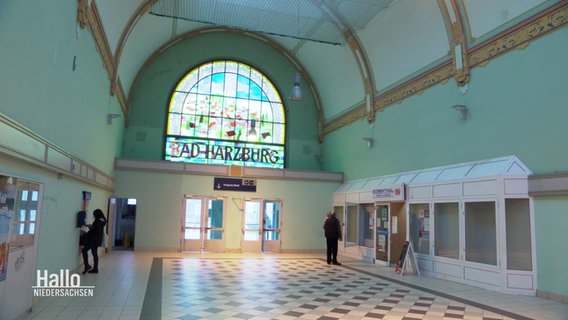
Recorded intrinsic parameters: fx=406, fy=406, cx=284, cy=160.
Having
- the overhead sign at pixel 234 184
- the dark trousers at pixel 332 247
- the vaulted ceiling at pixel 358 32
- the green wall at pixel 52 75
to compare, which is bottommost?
the dark trousers at pixel 332 247

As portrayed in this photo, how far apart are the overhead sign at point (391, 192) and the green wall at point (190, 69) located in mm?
5445

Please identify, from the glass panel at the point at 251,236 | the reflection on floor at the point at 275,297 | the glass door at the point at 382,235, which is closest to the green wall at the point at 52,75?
the reflection on floor at the point at 275,297

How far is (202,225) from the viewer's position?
1402 centimetres

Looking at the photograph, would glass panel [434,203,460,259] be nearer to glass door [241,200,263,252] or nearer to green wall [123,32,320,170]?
glass door [241,200,263,252]

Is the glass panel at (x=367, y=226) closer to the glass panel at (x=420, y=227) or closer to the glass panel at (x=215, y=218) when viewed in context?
the glass panel at (x=420, y=227)

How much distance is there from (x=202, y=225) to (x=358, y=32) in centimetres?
821

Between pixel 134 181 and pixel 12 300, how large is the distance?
921cm

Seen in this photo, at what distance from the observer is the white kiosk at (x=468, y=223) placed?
7.52 metres

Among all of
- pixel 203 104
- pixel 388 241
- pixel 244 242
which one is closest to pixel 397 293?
pixel 388 241

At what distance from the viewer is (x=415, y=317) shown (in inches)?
221

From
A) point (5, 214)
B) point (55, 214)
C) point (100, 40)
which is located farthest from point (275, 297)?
point (100, 40)

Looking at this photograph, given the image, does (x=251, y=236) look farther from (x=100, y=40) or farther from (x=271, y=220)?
(x=100, y=40)

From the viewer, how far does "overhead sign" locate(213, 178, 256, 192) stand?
1427cm

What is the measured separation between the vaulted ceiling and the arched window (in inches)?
70.7
